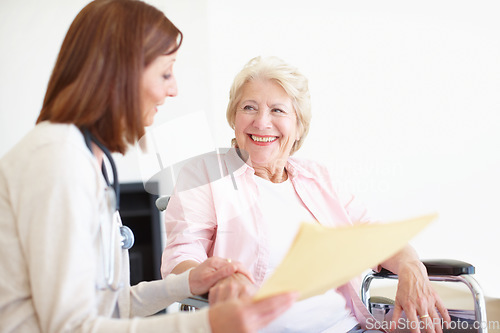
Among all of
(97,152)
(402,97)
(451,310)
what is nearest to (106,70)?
(97,152)

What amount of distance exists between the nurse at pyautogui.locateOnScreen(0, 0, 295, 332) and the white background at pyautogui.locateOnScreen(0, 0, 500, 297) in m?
1.44

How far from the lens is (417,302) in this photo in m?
1.25

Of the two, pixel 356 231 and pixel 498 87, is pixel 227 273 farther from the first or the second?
pixel 498 87

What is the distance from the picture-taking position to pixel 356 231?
646mm

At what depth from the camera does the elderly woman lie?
4.17 feet

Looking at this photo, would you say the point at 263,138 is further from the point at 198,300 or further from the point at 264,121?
the point at 198,300

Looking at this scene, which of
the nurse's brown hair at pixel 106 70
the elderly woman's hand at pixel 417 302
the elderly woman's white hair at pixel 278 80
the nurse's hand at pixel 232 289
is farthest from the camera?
the elderly woman's white hair at pixel 278 80

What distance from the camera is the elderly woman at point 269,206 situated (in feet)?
4.17

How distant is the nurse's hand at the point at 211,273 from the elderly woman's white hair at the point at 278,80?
2.05ft

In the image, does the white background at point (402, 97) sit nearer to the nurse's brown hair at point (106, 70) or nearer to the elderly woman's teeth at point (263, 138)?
the elderly woman's teeth at point (263, 138)

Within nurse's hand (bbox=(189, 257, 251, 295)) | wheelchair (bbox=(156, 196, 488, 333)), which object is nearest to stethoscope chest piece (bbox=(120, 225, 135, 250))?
nurse's hand (bbox=(189, 257, 251, 295))

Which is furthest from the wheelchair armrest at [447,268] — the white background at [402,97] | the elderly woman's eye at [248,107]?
the white background at [402,97]

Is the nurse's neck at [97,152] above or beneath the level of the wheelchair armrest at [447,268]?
above

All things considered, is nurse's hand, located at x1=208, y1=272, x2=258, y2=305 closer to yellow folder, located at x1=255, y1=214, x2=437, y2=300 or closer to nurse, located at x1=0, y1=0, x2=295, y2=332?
nurse, located at x1=0, y1=0, x2=295, y2=332
